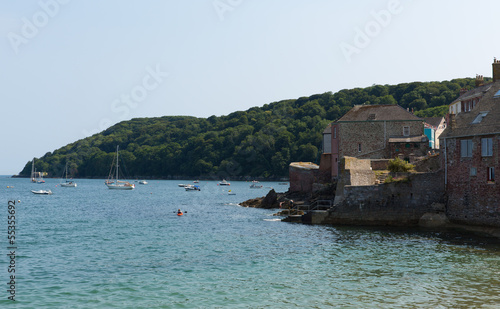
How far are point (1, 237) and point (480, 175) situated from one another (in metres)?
37.9

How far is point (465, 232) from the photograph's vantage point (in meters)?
35.7

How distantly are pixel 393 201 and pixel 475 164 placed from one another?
7.43 m

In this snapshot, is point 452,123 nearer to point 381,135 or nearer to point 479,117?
point 479,117

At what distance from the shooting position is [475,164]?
34.9 meters

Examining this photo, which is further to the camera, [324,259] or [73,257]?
[73,257]

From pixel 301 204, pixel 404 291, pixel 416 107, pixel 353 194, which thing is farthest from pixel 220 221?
pixel 416 107

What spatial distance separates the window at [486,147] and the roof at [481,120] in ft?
2.08

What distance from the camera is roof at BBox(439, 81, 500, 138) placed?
34.2 m

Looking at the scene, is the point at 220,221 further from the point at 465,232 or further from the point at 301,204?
the point at 465,232

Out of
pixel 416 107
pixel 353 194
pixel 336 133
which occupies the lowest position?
pixel 353 194

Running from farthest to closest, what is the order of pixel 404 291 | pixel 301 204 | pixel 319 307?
pixel 301 204
pixel 404 291
pixel 319 307

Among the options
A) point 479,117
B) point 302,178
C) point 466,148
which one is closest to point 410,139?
point 302,178

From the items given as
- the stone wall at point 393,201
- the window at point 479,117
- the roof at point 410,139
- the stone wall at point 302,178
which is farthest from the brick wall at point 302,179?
the window at point 479,117

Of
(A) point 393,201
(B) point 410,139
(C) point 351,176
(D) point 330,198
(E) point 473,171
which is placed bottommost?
(D) point 330,198
